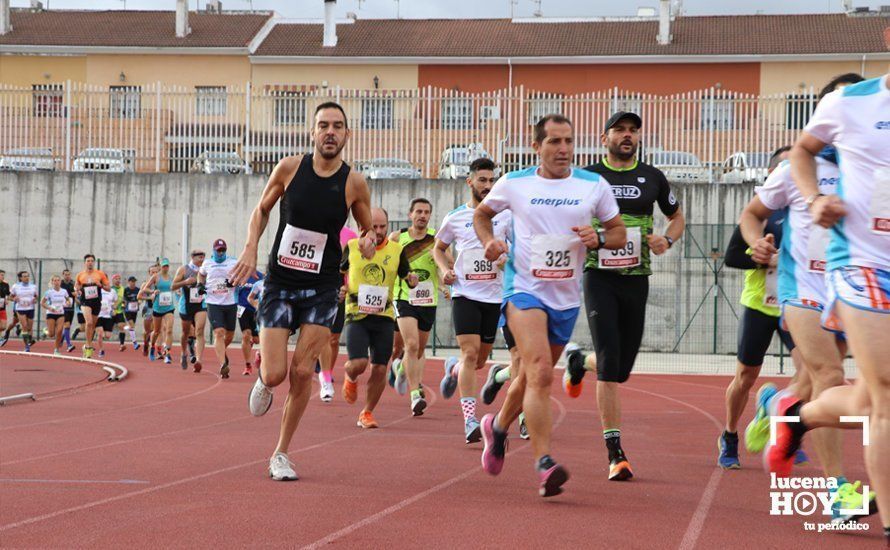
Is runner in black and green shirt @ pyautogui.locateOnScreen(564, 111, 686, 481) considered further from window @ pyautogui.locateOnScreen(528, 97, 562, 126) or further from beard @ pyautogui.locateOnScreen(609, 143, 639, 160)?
window @ pyautogui.locateOnScreen(528, 97, 562, 126)

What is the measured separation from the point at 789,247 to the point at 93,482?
440 centimetres

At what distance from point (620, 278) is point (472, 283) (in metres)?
2.67

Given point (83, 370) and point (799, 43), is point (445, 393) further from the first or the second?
point (799, 43)

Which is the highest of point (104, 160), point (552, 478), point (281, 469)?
point (104, 160)

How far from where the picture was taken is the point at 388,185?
30.1m

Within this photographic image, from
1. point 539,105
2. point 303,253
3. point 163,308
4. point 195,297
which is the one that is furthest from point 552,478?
point 539,105

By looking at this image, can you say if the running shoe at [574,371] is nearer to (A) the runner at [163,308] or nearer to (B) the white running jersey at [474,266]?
(B) the white running jersey at [474,266]

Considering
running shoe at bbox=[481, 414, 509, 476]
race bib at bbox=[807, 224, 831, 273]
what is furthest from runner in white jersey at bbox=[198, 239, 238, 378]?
race bib at bbox=[807, 224, 831, 273]

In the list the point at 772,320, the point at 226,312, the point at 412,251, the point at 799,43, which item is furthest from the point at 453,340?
the point at 799,43

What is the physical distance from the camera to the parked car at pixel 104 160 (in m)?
31.9

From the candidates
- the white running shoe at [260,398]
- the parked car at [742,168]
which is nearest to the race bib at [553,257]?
the white running shoe at [260,398]

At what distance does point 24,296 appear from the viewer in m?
28.7

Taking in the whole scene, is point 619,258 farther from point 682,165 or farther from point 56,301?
point 682,165

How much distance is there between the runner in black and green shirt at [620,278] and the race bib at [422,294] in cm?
436
